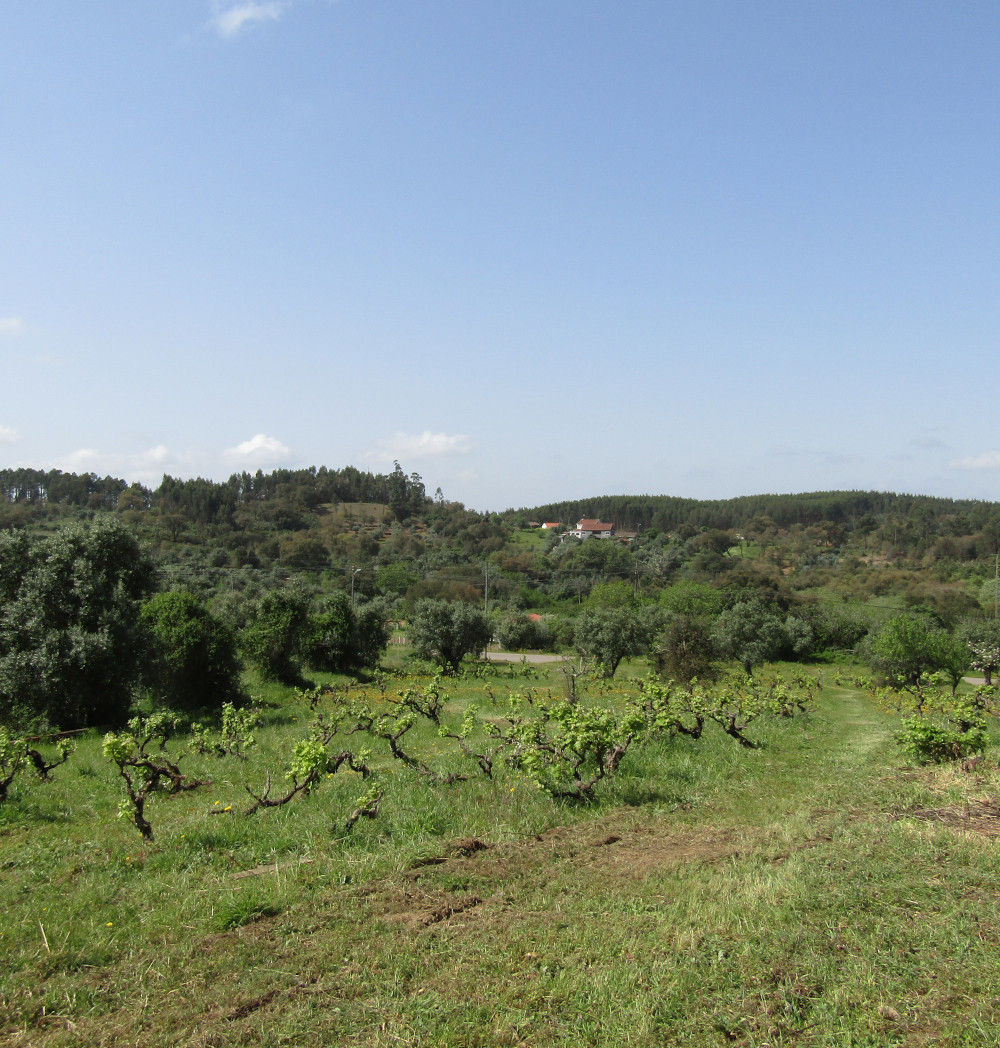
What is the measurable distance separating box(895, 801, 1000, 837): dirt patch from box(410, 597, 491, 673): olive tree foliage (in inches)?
1385

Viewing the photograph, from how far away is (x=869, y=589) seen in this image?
93.2 m

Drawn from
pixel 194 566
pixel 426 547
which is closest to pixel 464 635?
pixel 194 566

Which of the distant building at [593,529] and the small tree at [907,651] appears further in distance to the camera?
the distant building at [593,529]

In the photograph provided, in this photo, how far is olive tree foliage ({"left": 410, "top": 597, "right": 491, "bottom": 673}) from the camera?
4272 centimetres

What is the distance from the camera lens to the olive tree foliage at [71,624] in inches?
809

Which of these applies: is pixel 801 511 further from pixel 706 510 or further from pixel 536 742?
pixel 536 742

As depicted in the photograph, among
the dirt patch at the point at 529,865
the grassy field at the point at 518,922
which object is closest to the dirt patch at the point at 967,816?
the grassy field at the point at 518,922

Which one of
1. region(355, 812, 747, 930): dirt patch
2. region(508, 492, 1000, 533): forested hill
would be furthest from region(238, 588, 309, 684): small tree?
region(508, 492, 1000, 533): forested hill

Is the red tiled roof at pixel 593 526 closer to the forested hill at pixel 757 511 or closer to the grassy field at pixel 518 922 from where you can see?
the forested hill at pixel 757 511

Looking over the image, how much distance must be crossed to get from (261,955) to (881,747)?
13.6 meters

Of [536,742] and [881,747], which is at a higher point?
[536,742]

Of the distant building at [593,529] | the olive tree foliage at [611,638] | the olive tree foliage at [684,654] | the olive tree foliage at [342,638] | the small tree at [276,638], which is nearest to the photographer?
the small tree at [276,638]

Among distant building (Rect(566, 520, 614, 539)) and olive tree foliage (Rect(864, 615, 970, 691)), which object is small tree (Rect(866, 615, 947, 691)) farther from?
distant building (Rect(566, 520, 614, 539))

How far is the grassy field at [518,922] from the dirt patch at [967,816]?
5 centimetres
